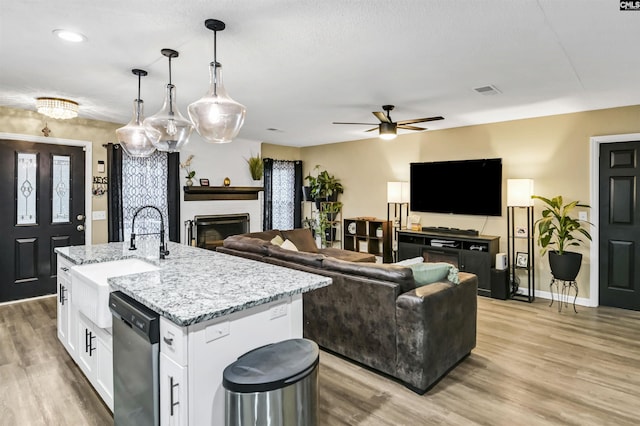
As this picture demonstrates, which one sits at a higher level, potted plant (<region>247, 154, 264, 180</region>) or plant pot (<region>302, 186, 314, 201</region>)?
potted plant (<region>247, 154, 264, 180</region>)

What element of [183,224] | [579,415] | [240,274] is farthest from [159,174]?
[579,415]

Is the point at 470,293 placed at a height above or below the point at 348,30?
below

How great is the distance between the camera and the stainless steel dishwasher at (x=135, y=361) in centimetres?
163

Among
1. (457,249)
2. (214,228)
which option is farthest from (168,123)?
(457,249)

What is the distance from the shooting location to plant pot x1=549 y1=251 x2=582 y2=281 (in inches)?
171

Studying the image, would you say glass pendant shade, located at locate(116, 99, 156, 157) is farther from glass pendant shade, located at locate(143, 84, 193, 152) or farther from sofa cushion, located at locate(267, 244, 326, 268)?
sofa cushion, located at locate(267, 244, 326, 268)

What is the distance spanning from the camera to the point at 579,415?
7.69 ft

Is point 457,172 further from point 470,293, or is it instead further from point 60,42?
point 60,42

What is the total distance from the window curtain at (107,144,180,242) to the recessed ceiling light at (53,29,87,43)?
3.07m

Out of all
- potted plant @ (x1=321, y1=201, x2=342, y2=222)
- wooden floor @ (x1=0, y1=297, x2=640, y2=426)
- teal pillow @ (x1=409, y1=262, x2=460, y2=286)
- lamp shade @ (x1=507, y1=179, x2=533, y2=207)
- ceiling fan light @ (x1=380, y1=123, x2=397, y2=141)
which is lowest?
wooden floor @ (x1=0, y1=297, x2=640, y2=426)

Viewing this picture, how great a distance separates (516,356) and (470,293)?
0.75 m

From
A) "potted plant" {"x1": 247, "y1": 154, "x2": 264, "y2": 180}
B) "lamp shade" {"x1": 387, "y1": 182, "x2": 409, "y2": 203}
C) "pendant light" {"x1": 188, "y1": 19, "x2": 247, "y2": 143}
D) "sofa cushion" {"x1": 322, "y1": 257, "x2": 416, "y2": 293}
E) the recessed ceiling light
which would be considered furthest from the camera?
"potted plant" {"x1": 247, "y1": 154, "x2": 264, "y2": 180}

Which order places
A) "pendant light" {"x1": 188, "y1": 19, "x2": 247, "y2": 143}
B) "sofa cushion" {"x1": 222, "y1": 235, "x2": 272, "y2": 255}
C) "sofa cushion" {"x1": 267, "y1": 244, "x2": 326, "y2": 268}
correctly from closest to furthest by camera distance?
Answer: "pendant light" {"x1": 188, "y1": 19, "x2": 247, "y2": 143}
"sofa cushion" {"x1": 267, "y1": 244, "x2": 326, "y2": 268}
"sofa cushion" {"x1": 222, "y1": 235, "x2": 272, "y2": 255}

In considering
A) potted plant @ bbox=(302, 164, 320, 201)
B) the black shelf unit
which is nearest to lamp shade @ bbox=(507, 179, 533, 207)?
the black shelf unit
